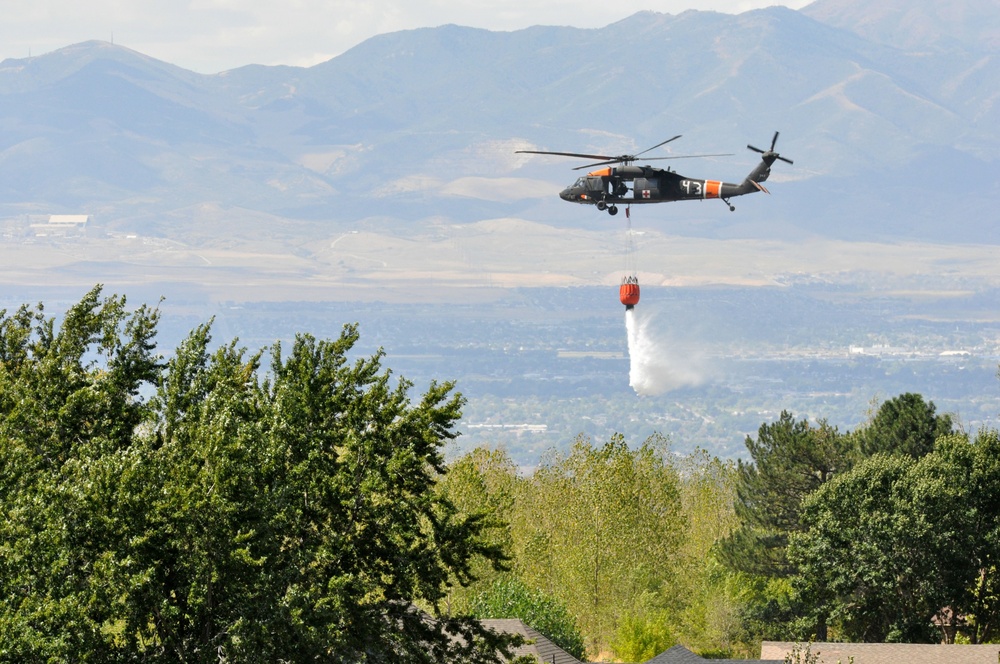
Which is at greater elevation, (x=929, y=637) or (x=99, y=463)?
(x=99, y=463)

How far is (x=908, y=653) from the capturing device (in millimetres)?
57688

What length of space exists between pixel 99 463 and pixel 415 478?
8066 mm

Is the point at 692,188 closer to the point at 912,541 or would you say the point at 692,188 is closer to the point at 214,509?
the point at 912,541

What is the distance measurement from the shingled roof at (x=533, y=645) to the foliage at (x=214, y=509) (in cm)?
2658

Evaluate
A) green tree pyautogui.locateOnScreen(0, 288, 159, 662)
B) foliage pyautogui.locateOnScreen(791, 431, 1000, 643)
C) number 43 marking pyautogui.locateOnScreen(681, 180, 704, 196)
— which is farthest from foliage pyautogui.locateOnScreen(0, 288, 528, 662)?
number 43 marking pyautogui.locateOnScreen(681, 180, 704, 196)

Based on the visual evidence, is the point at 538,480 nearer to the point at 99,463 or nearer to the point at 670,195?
the point at 670,195

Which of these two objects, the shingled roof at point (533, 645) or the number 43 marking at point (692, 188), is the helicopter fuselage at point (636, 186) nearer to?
the number 43 marking at point (692, 188)

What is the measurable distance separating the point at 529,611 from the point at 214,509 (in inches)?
1634

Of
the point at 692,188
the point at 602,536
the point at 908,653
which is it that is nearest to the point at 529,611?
the point at 908,653

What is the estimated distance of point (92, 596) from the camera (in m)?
29.0

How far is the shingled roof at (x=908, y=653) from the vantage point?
55.7 meters

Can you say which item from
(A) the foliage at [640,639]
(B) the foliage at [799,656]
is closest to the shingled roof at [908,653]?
(B) the foliage at [799,656]

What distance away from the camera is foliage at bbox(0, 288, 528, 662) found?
2950cm

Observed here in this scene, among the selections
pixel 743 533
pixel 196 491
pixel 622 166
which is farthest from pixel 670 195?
pixel 196 491
